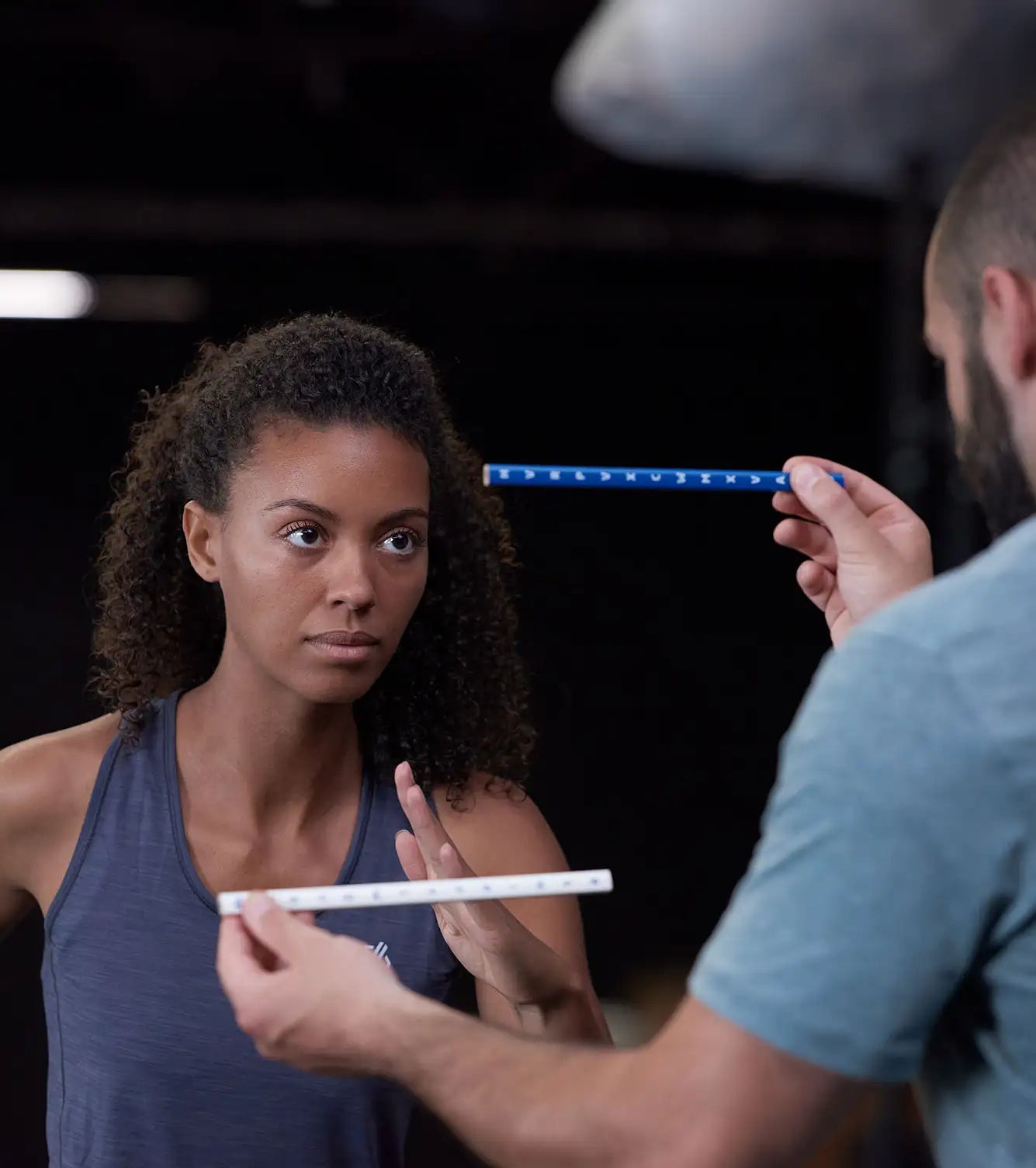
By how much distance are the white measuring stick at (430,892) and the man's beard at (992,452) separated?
27 centimetres

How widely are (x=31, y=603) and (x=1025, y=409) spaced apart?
3.06 m

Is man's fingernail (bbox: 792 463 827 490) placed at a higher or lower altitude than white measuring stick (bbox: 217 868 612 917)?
higher

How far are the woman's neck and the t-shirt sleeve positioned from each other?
0.52 m

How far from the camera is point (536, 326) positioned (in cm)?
433

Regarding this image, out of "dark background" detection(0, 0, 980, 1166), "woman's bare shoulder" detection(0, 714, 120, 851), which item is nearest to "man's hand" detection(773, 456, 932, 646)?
"woman's bare shoulder" detection(0, 714, 120, 851)

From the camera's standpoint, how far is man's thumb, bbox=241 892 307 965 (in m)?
0.75

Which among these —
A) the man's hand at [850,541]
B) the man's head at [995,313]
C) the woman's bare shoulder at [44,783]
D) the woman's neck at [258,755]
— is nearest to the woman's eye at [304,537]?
the woman's neck at [258,755]

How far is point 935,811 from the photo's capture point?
0.61 meters

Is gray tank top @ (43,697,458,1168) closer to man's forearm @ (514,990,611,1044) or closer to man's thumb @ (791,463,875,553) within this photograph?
man's forearm @ (514,990,611,1044)

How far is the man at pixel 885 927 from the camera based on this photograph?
612 mm

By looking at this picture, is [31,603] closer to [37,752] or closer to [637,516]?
[637,516]

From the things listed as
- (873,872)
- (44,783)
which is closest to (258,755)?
(44,783)

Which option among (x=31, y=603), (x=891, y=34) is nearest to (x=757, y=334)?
(x=31, y=603)

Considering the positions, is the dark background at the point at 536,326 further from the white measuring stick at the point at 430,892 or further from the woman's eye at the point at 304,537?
the white measuring stick at the point at 430,892
